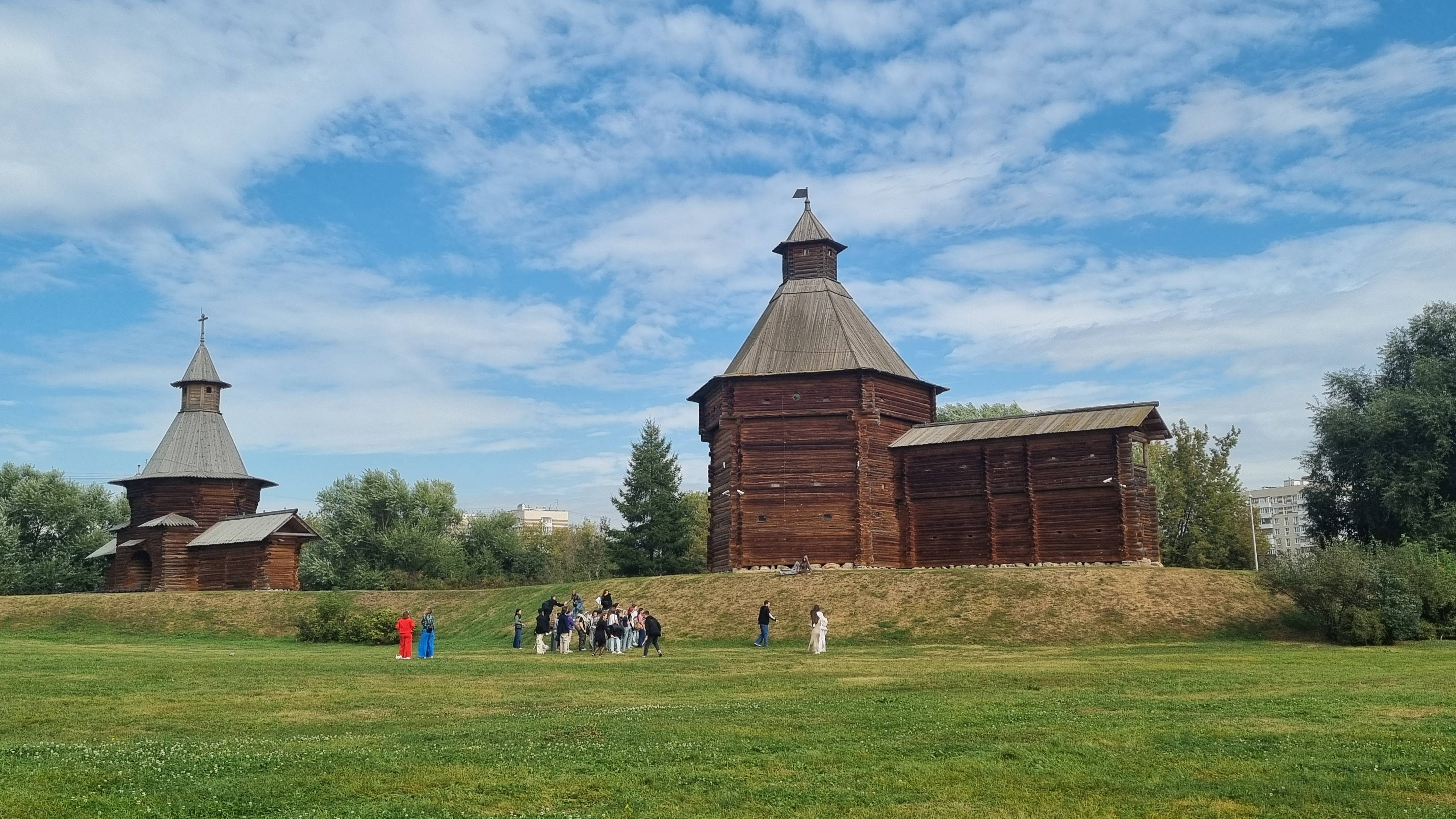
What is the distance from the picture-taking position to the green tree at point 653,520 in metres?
64.2

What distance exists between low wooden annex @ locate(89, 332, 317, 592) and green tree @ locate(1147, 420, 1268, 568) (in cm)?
4378

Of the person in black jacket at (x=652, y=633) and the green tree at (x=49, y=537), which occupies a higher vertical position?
the green tree at (x=49, y=537)

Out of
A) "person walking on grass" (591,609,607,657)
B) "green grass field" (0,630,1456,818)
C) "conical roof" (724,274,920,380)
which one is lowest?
"green grass field" (0,630,1456,818)

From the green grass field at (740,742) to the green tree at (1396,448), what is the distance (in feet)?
79.9

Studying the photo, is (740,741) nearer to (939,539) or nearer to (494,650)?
(494,650)

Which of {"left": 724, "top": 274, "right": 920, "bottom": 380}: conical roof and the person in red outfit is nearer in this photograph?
the person in red outfit

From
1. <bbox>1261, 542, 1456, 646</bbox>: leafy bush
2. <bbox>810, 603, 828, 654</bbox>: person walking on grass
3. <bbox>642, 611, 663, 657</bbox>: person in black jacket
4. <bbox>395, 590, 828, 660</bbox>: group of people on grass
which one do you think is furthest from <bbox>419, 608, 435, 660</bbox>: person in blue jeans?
<bbox>1261, 542, 1456, 646</bbox>: leafy bush

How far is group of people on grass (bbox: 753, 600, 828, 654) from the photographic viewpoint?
1250 inches

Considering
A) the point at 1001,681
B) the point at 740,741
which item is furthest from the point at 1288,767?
the point at 1001,681

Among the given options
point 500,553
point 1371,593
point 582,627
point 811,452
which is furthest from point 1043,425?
point 500,553

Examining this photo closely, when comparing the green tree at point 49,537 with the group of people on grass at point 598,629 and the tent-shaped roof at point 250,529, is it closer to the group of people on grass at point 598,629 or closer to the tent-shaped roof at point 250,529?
the tent-shaped roof at point 250,529

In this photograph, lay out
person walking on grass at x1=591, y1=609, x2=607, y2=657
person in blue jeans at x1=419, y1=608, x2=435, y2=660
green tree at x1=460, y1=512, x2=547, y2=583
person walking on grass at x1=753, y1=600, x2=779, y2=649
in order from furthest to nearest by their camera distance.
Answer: green tree at x1=460, y1=512, x2=547, y2=583, person walking on grass at x1=753, y1=600, x2=779, y2=649, person walking on grass at x1=591, y1=609, x2=607, y2=657, person in blue jeans at x1=419, y1=608, x2=435, y2=660

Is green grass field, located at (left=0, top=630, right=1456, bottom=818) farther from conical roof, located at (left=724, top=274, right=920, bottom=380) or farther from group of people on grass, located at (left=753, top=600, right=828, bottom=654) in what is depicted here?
conical roof, located at (left=724, top=274, right=920, bottom=380)

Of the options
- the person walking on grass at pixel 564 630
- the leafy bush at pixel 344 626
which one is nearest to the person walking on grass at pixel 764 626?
the person walking on grass at pixel 564 630
